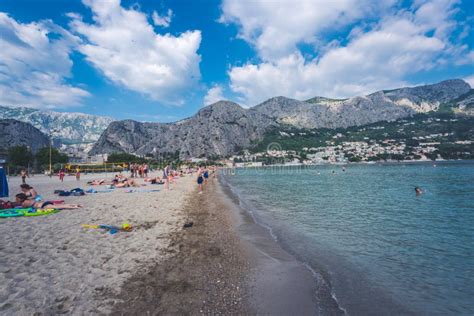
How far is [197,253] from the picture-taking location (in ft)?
24.7

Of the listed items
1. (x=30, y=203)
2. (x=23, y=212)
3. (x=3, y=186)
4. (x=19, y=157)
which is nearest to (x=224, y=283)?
(x=23, y=212)

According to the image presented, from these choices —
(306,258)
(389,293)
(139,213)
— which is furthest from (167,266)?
(139,213)

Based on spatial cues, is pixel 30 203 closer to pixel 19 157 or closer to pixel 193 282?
pixel 193 282

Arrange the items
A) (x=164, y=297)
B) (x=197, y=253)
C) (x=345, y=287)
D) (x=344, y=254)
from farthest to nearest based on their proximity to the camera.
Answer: (x=344, y=254) < (x=197, y=253) < (x=345, y=287) < (x=164, y=297)

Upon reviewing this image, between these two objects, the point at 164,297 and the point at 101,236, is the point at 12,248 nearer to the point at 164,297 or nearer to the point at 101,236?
the point at 101,236

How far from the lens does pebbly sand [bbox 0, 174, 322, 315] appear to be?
459 cm

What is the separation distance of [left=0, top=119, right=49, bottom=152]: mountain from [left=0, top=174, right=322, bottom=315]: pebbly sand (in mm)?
176635

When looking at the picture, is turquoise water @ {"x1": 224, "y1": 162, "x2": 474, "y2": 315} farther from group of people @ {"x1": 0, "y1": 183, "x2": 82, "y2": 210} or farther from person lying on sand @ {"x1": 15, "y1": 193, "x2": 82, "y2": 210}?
group of people @ {"x1": 0, "y1": 183, "x2": 82, "y2": 210}

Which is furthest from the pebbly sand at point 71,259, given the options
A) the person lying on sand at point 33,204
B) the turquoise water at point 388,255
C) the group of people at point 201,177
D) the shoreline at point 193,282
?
the group of people at point 201,177

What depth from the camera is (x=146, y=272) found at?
5977 mm

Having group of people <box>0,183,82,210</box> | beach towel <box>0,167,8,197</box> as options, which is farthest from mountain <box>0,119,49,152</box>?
group of people <box>0,183,82,210</box>

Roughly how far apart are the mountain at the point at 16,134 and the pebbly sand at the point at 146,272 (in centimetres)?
17663

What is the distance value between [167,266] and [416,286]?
6070mm

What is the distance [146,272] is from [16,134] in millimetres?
205704
